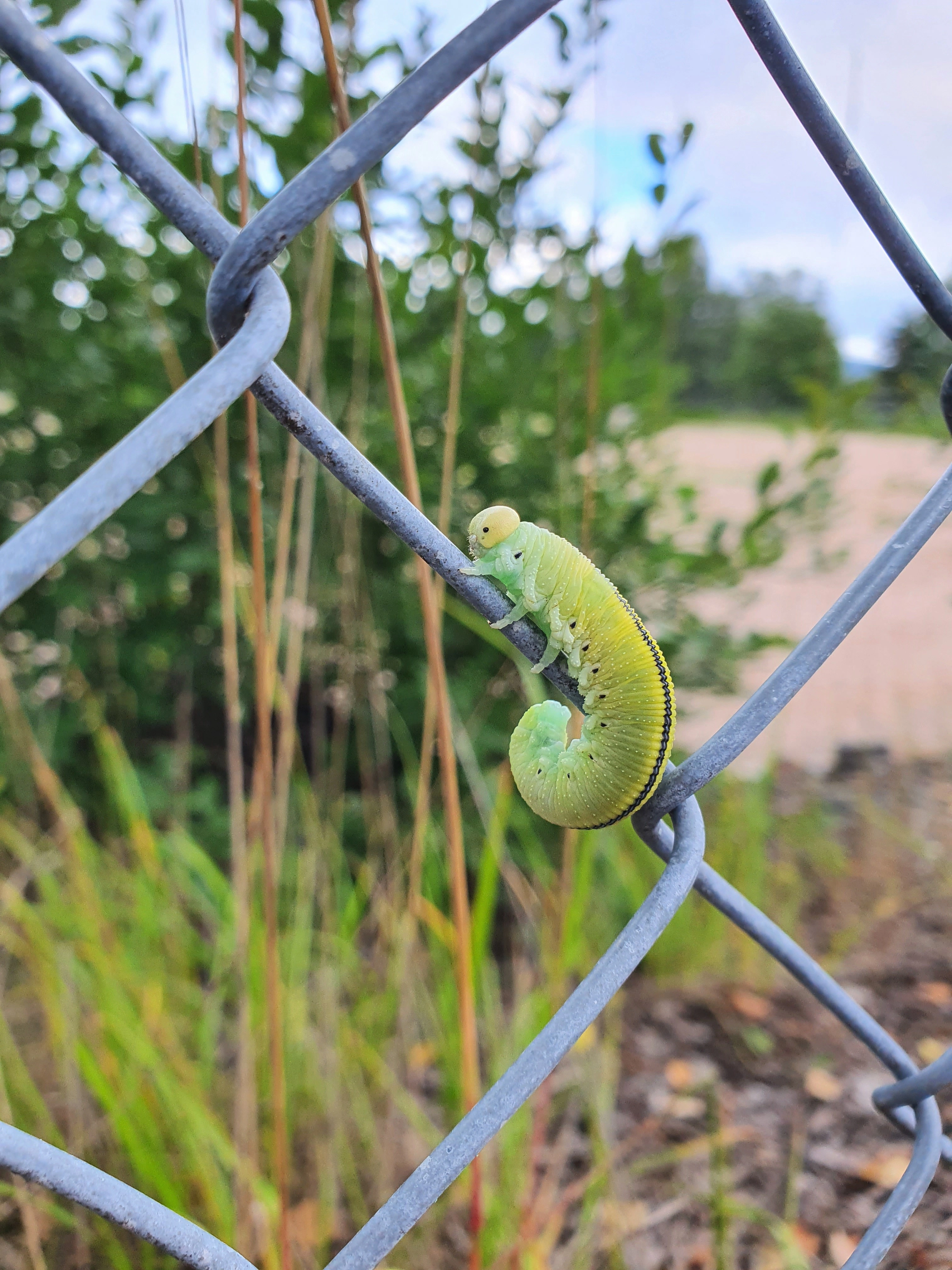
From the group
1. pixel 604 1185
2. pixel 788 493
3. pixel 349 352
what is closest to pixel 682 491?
pixel 788 493

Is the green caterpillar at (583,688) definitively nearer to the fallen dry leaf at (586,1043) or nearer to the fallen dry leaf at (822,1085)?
the fallen dry leaf at (586,1043)

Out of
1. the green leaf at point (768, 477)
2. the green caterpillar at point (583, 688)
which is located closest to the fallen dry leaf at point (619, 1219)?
the green caterpillar at point (583, 688)

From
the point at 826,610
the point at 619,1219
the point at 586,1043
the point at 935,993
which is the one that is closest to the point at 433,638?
the point at 619,1219

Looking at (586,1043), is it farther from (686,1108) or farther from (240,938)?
(240,938)

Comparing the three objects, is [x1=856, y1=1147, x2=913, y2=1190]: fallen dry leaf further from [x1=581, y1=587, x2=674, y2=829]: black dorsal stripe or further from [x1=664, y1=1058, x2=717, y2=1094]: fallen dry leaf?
[x1=581, y1=587, x2=674, y2=829]: black dorsal stripe

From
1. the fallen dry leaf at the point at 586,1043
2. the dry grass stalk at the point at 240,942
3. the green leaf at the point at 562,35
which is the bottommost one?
the fallen dry leaf at the point at 586,1043
